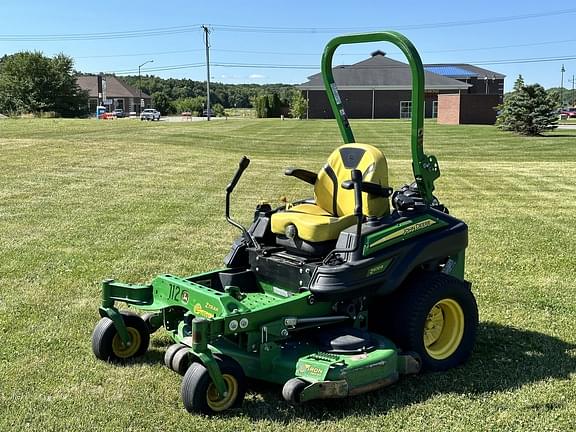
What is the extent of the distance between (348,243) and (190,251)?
13.4ft

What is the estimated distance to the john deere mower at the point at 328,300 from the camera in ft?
13.6

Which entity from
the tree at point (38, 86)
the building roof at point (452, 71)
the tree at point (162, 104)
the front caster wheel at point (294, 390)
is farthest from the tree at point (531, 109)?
the tree at point (162, 104)

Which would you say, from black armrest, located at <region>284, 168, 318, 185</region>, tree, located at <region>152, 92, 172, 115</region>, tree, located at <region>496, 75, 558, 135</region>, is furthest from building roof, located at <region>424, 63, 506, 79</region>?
black armrest, located at <region>284, 168, 318, 185</region>

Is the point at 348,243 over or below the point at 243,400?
over

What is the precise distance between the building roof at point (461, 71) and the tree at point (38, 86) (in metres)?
41.4

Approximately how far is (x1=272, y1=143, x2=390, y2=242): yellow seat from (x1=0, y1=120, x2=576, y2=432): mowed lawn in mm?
1109

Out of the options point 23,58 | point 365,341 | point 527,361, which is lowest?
point 527,361

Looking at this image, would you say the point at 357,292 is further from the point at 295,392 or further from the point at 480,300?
the point at 480,300

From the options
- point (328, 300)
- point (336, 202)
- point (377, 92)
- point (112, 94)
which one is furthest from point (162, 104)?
point (328, 300)

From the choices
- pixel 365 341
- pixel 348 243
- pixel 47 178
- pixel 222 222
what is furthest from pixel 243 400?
pixel 47 178

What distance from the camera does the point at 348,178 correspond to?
5219mm

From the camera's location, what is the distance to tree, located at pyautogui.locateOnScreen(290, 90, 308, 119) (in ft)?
223

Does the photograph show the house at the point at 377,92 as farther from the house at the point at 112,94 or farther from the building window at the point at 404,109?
the house at the point at 112,94

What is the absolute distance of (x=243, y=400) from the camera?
427 cm
